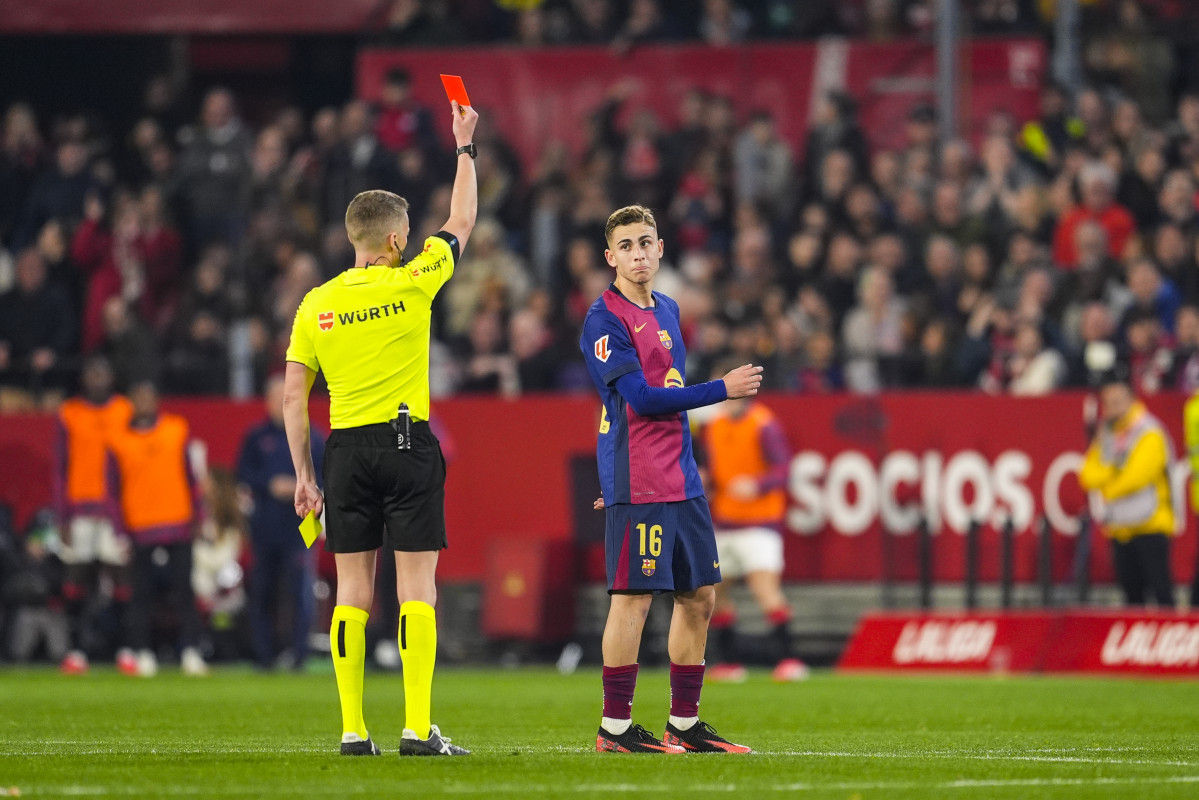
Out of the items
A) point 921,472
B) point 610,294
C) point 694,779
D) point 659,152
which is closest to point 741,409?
point 921,472

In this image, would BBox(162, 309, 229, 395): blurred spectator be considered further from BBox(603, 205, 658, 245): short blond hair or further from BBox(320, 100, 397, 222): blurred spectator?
BBox(603, 205, 658, 245): short blond hair

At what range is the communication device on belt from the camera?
8.54 metres

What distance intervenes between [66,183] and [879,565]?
10235 mm

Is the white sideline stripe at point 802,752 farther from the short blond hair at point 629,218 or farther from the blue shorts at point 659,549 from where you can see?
the short blond hair at point 629,218

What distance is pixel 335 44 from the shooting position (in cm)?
2669

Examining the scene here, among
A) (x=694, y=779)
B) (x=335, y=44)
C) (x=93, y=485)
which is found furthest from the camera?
(x=335, y=44)

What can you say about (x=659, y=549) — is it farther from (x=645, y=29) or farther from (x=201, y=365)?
(x=645, y=29)

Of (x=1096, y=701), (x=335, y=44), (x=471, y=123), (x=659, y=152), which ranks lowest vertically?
(x=1096, y=701)

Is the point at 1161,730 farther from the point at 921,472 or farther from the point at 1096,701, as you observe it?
the point at 921,472

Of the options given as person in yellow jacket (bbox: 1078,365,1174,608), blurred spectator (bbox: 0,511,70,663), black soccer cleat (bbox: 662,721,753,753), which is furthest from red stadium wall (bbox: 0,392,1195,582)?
black soccer cleat (bbox: 662,721,753,753)

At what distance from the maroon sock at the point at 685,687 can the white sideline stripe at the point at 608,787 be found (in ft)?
4.98

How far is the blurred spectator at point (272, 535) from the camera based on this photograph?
17.8 m

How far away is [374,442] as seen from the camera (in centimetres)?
857

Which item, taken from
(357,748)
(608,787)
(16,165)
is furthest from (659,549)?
(16,165)
